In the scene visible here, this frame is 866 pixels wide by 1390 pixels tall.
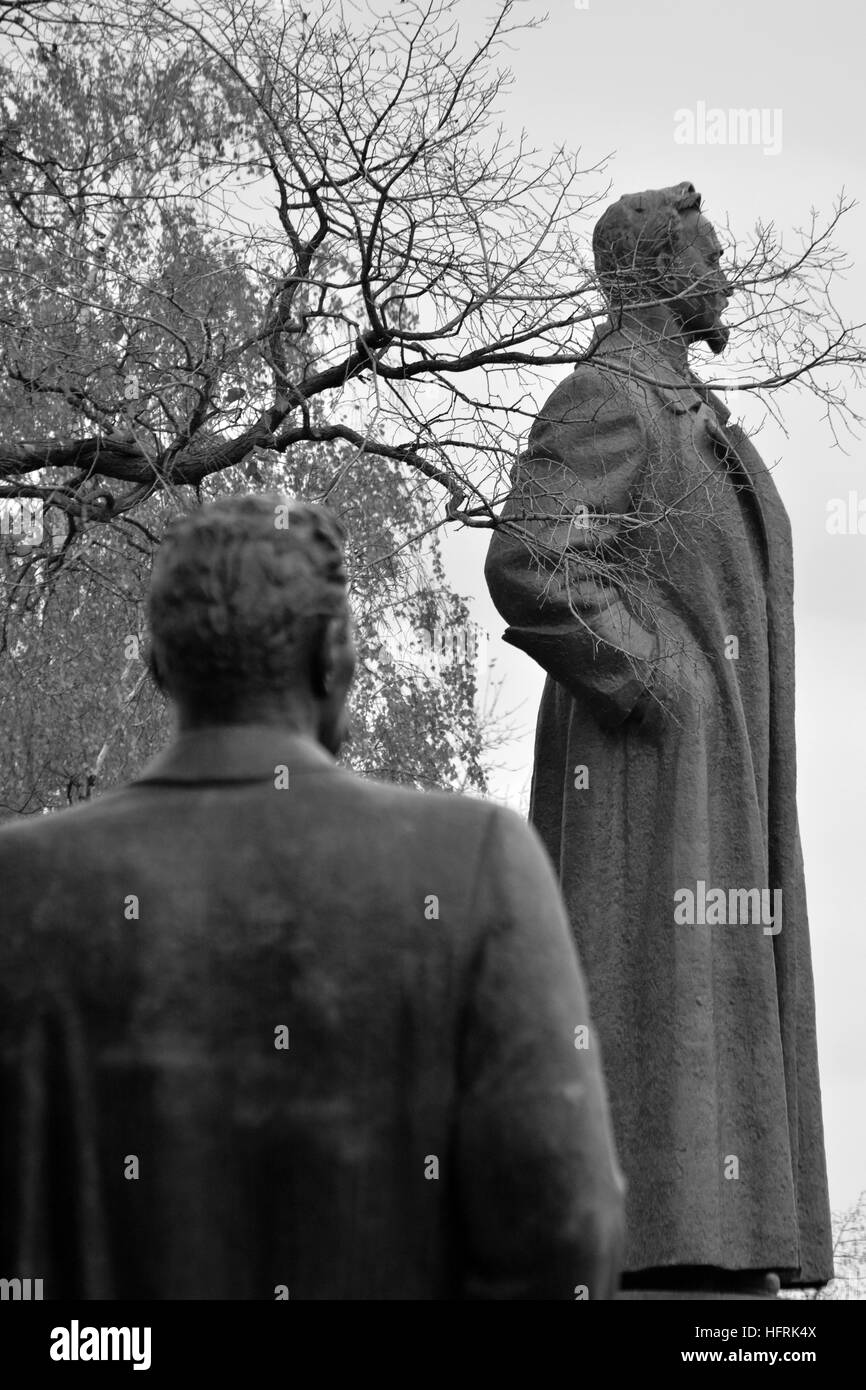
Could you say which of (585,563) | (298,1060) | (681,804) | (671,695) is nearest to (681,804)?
(681,804)

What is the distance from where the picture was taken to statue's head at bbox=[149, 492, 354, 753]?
10.2 feet

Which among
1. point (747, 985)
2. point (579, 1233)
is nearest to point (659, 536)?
point (747, 985)

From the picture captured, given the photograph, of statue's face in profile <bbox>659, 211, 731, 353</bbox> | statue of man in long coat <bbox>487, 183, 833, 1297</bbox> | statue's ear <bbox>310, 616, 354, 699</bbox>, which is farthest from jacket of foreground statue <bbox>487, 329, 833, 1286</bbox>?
statue's ear <bbox>310, 616, 354, 699</bbox>

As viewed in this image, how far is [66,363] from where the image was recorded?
1141 cm

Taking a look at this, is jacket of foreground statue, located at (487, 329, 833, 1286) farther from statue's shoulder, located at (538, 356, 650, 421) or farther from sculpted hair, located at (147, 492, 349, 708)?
sculpted hair, located at (147, 492, 349, 708)

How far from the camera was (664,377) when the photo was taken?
717 centimetres

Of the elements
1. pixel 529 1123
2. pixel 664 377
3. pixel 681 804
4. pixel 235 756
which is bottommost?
pixel 529 1123

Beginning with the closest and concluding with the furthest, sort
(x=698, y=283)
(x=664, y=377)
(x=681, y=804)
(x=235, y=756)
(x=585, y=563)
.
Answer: (x=235, y=756)
(x=681, y=804)
(x=585, y=563)
(x=664, y=377)
(x=698, y=283)

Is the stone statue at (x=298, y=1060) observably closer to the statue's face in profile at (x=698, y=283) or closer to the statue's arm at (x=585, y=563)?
the statue's arm at (x=585, y=563)

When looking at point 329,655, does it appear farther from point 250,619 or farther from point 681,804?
point 681,804

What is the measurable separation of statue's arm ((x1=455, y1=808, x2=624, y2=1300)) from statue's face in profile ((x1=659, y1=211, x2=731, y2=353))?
4.31 m

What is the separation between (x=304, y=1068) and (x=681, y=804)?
3.59 metres

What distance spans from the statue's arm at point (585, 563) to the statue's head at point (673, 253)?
1.36 ft

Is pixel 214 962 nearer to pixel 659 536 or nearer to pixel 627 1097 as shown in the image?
pixel 627 1097
